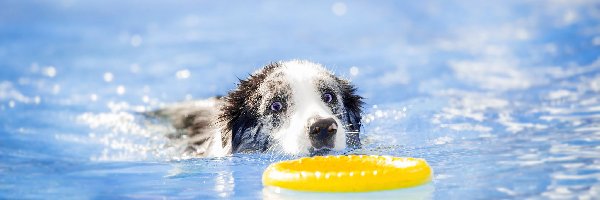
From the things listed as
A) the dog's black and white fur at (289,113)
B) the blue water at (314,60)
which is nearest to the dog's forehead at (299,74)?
the dog's black and white fur at (289,113)

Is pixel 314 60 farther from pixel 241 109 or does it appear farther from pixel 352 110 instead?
pixel 241 109

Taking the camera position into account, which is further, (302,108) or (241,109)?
(241,109)

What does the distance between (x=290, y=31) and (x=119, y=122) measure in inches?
219

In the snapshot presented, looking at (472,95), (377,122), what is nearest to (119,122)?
(377,122)

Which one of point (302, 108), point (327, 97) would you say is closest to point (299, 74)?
point (327, 97)

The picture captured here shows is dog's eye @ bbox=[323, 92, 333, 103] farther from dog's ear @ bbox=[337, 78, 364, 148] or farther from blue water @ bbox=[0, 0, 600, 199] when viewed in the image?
blue water @ bbox=[0, 0, 600, 199]

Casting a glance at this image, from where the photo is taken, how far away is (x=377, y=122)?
8.08 meters

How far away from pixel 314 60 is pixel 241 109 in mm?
1659

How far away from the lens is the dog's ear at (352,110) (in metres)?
6.15

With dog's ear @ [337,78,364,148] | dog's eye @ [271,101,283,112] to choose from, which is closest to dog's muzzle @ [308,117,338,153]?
dog's eye @ [271,101,283,112]

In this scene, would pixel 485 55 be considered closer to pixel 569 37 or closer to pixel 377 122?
pixel 569 37

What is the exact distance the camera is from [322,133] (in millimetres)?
5309

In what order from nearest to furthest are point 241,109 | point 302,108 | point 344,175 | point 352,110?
point 344,175
point 302,108
point 241,109
point 352,110

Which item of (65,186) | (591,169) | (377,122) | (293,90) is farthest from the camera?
(377,122)
